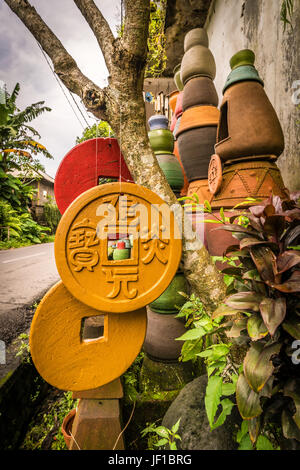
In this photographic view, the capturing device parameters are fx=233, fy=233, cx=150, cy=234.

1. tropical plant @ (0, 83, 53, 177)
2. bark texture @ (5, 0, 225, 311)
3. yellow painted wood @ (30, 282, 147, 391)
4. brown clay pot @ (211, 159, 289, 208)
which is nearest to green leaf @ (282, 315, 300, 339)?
bark texture @ (5, 0, 225, 311)

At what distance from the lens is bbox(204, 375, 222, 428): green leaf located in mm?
748

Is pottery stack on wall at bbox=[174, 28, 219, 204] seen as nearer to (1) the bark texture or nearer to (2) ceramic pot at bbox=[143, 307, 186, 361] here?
(1) the bark texture

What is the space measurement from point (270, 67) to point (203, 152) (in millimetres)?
1034

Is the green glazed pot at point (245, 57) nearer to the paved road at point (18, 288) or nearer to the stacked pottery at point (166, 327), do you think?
the stacked pottery at point (166, 327)

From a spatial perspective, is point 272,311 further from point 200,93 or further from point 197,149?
point 200,93

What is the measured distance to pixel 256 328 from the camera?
2.36 feet

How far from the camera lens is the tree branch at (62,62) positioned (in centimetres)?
114

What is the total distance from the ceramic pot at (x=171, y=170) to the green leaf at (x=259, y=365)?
53.4 inches

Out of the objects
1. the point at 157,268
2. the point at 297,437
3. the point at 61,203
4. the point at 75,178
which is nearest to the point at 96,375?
the point at 157,268

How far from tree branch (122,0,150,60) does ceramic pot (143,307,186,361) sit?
1558 mm

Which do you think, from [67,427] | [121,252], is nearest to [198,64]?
[121,252]

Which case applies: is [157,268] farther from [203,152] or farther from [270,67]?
[270,67]

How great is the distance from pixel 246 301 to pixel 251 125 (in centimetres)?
123

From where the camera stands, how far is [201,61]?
7.05ft
